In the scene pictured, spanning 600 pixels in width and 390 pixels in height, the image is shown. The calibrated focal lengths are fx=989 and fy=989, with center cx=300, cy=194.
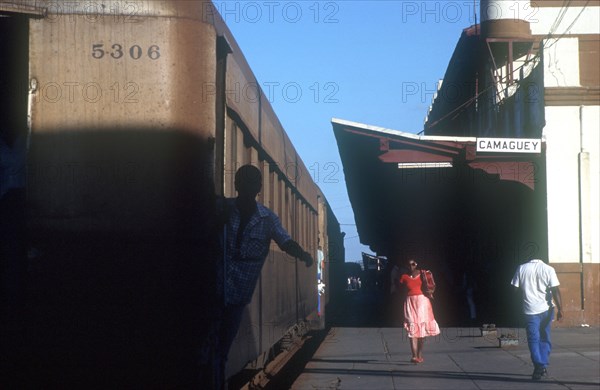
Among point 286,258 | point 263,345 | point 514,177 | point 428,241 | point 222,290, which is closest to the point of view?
point 222,290

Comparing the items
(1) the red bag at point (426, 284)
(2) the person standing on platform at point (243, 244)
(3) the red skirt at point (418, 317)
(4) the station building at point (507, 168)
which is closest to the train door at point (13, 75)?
(2) the person standing on platform at point (243, 244)

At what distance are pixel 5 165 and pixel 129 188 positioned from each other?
0.66 m

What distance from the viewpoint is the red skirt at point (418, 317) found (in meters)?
13.0

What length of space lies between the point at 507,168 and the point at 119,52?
15118 mm

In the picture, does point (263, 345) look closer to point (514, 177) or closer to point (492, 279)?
point (514, 177)

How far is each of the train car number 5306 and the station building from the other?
695 centimetres

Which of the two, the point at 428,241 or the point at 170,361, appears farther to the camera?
the point at 428,241

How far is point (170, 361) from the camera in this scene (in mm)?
5203

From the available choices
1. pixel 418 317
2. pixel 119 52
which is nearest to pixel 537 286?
pixel 418 317

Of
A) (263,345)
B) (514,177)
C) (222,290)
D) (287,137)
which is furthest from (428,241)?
(222,290)

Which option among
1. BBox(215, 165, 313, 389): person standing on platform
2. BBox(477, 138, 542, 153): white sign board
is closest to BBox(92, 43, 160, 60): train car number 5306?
BBox(215, 165, 313, 389): person standing on platform

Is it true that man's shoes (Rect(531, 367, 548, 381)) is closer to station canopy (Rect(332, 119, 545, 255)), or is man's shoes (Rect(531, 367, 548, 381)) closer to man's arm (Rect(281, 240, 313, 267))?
man's arm (Rect(281, 240, 313, 267))

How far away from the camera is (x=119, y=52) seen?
17.6ft

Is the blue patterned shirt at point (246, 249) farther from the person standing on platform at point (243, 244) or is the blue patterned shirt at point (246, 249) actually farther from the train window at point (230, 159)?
the train window at point (230, 159)
